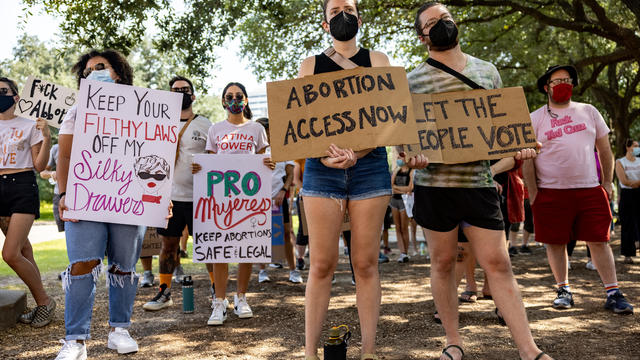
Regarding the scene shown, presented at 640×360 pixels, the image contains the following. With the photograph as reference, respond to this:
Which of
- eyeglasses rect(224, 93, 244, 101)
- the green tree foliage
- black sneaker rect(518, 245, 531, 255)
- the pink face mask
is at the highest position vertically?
the green tree foliage

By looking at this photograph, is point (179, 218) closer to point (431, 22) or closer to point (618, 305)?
point (431, 22)

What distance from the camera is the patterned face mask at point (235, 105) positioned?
5.29 m

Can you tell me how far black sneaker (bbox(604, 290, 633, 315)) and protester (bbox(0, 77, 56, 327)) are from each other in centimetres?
523

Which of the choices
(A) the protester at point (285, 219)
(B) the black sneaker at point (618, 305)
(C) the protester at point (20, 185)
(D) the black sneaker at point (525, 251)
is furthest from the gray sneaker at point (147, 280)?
(D) the black sneaker at point (525, 251)

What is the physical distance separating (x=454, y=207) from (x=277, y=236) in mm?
4235

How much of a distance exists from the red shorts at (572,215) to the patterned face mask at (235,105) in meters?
3.09

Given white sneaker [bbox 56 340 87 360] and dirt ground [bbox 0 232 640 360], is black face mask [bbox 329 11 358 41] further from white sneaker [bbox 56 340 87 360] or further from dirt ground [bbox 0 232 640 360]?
white sneaker [bbox 56 340 87 360]

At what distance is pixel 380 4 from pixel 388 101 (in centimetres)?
756

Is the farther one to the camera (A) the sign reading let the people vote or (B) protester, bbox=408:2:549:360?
(A) the sign reading let the people vote

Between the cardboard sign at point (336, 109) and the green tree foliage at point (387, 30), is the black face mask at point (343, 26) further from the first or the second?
the green tree foliage at point (387, 30)

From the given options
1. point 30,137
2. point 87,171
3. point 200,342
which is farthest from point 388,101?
point 30,137

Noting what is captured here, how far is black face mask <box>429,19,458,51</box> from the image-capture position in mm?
3246

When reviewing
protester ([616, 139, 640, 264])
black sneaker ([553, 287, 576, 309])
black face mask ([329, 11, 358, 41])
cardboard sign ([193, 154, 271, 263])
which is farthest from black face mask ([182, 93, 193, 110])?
protester ([616, 139, 640, 264])

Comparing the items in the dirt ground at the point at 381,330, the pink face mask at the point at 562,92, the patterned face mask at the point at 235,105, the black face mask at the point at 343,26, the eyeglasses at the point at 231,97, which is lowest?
the dirt ground at the point at 381,330
